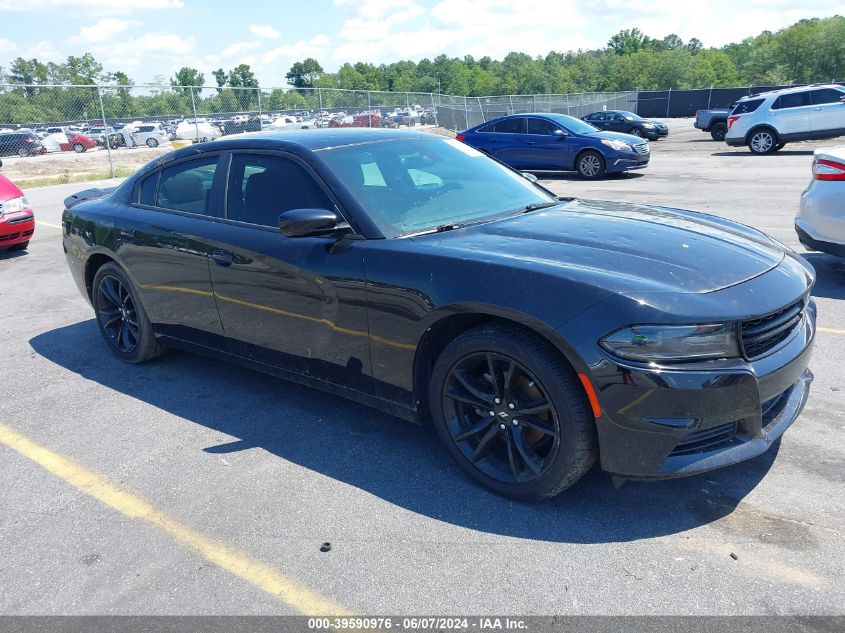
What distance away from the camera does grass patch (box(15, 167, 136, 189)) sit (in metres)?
19.7

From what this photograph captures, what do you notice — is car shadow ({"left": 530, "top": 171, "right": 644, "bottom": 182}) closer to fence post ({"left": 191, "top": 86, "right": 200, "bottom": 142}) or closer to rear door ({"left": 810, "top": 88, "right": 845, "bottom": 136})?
rear door ({"left": 810, "top": 88, "right": 845, "bottom": 136})

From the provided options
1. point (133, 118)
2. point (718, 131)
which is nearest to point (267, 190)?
point (133, 118)

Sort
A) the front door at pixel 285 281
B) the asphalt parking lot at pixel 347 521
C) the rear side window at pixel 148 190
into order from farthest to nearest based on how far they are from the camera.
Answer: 1. the rear side window at pixel 148 190
2. the front door at pixel 285 281
3. the asphalt parking lot at pixel 347 521

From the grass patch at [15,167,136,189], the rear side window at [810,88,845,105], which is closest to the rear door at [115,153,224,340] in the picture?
the grass patch at [15,167,136,189]

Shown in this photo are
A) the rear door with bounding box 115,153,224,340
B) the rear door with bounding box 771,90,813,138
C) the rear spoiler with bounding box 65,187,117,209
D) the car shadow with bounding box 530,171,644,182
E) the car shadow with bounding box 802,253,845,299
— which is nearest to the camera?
the rear door with bounding box 115,153,224,340

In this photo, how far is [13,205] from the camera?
9.41 m

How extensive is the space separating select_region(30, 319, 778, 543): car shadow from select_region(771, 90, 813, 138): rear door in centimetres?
1928

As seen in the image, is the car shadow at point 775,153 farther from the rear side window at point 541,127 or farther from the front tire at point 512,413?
the front tire at point 512,413

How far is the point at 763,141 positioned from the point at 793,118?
938mm

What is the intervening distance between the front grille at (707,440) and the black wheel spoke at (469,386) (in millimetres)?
808

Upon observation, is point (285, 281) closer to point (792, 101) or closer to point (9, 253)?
point (9, 253)

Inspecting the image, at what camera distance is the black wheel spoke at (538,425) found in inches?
115

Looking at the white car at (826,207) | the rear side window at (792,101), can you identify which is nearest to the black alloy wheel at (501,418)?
the white car at (826,207)

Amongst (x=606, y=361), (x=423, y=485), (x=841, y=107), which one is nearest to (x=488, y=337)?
(x=606, y=361)
